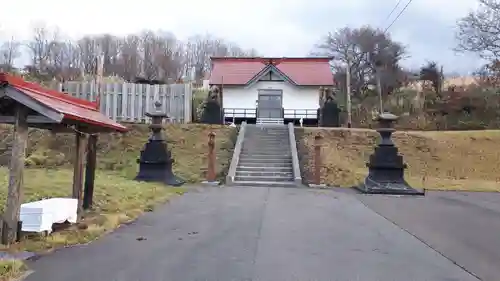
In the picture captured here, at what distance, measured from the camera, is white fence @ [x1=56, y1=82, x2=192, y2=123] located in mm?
25719

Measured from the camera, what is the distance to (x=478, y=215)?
35.0ft

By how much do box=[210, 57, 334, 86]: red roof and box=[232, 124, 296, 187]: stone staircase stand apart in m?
9.20

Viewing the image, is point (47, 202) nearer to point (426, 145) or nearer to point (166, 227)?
point (166, 227)

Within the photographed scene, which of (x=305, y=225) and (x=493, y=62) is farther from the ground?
(x=493, y=62)

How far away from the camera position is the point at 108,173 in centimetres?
1733

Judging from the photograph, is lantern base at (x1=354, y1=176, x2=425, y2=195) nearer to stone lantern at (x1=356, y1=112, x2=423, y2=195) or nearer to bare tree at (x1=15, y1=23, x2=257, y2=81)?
stone lantern at (x1=356, y1=112, x2=423, y2=195)

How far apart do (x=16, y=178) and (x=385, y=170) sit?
12.2 meters

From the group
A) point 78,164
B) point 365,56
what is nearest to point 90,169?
point 78,164

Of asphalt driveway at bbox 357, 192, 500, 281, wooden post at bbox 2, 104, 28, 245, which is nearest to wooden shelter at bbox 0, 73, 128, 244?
wooden post at bbox 2, 104, 28, 245

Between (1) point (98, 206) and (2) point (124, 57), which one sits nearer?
(1) point (98, 206)

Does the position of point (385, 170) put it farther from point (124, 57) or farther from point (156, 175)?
point (124, 57)

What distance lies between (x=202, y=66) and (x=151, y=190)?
52.4m

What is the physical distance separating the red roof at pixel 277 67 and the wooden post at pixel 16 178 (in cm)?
2591

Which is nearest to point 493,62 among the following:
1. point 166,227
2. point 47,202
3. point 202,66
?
point 166,227
